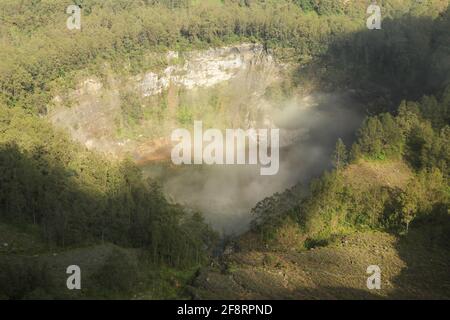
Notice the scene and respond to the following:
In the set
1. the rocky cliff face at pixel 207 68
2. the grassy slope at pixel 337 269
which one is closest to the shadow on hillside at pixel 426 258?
the grassy slope at pixel 337 269

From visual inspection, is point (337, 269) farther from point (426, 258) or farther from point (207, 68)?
point (207, 68)

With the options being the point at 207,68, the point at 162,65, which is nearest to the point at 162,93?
the point at 162,65

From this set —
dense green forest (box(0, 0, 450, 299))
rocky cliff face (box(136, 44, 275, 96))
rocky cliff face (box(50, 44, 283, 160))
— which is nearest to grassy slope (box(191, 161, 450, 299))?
dense green forest (box(0, 0, 450, 299))

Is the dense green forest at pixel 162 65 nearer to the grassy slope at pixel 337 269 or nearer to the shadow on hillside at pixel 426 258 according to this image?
the shadow on hillside at pixel 426 258

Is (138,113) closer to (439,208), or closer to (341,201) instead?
(341,201)

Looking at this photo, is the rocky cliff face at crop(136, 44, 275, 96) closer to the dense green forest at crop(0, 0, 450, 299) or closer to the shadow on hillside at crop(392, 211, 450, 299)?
the dense green forest at crop(0, 0, 450, 299)

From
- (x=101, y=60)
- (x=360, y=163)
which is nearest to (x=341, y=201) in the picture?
(x=360, y=163)
